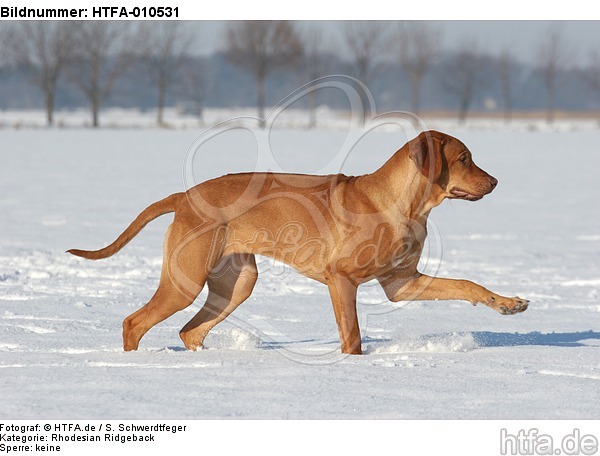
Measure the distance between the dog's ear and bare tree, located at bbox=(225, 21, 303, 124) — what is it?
7602cm

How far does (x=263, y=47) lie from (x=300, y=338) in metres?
76.4

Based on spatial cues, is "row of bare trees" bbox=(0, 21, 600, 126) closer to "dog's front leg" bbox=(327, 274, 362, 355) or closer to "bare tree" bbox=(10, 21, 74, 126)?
"bare tree" bbox=(10, 21, 74, 126)

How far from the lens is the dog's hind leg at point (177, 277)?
5.73 metres

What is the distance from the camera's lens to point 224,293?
6.25 meters

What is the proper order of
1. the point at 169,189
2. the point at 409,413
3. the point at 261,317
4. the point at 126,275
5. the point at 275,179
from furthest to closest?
1. the point at 169,189
2. the point at 126,275
3. the point at 261,317
4. the point at 275,179
5. the point at 409,413

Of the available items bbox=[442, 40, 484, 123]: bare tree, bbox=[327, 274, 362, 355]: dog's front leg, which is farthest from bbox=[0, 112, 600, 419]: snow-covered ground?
bbox=[442, 40, 484, 123]: bare tree

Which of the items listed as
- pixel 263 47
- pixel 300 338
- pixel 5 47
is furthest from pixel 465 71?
pixel 300 338

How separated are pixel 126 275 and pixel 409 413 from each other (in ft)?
17.6

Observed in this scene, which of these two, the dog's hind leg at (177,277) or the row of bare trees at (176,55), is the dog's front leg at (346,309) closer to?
the dog's hind leg at (177,277)

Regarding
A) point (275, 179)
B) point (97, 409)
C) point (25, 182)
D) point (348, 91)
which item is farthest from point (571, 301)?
point (25, 182)

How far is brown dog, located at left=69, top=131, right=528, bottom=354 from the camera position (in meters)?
5.78

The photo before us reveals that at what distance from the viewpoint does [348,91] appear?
8.15m

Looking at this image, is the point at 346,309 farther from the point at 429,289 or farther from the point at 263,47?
the point at 263,47
